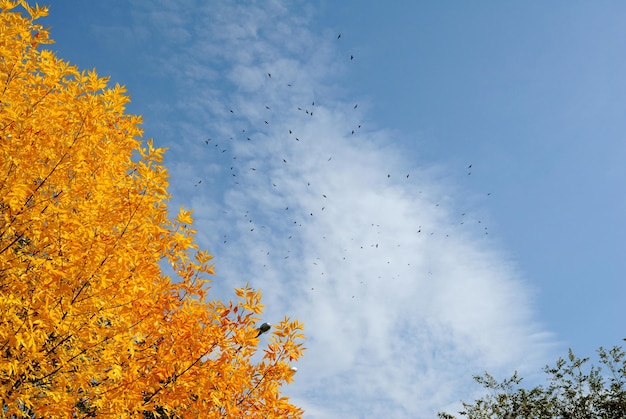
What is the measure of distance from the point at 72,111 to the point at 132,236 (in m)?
1.83

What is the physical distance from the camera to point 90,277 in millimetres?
5684

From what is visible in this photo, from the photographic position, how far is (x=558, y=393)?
2953 cm

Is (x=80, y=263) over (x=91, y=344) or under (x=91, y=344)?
over

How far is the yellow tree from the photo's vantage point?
5.66 metres

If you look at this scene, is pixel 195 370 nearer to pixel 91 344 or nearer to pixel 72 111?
pixel 91 344

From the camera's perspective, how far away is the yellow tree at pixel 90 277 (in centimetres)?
566

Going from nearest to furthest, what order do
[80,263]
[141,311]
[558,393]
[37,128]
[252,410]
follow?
[80,263] < [37,128] < [141,311] < [252,410] < [558,393]

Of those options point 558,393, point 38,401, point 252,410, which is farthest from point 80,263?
point 558,393

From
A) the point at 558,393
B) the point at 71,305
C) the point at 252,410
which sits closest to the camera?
the point at 71,305

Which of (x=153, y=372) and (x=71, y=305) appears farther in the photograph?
(x=153, y=372)

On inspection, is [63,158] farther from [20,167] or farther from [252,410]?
[252,410]

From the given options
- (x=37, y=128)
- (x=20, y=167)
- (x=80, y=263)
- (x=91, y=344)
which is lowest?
(x=91, y=344)

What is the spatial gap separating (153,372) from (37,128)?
358 cm

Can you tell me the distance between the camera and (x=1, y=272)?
5.91 m
